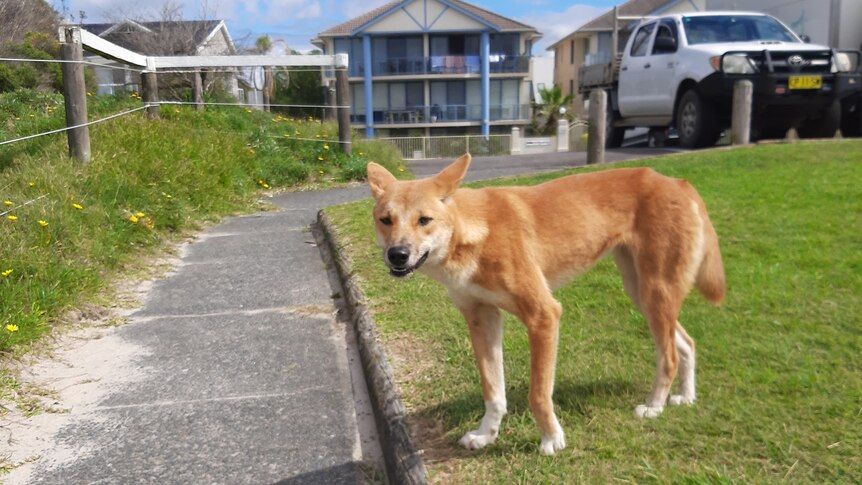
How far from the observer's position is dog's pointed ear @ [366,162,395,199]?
3.38 m

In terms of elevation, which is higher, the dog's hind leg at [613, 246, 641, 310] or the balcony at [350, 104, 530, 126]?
the balcony at [350, 104, 530, 126]

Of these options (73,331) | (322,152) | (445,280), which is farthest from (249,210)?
(445,280)

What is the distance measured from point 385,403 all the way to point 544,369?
3.03 ft

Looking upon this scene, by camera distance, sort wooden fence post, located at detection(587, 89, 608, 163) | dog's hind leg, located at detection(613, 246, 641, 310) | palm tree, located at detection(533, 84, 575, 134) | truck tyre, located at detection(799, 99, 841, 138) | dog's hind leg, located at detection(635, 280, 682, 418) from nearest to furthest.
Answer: dog's hind leg, located at detection(635, 280, 682, 418) < dog's hind leg, located at detection(613, 246, 641, 310) < wooden fence post, located at detection(587, 89, 608, 163) < truck tyre, located at detection(799, 99, 841, 138) < palm tree, located at detection(533, 84, 575, 134)

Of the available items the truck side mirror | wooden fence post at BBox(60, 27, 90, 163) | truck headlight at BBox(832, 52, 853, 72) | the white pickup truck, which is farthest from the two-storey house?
wooden fence post at BBox(60, 27, 90, 163)

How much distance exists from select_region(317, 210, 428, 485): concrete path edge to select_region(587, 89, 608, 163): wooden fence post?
668cm

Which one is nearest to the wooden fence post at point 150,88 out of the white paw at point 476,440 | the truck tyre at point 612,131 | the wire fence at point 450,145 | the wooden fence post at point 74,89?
the wooden fence post at point 74,89

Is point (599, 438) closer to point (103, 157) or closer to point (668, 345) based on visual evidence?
point (668, 345)

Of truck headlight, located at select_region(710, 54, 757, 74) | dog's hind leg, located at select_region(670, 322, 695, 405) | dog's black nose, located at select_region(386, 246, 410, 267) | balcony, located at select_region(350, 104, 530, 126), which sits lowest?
dog's hind leg, located at select_region(670, 322, 695, 405)

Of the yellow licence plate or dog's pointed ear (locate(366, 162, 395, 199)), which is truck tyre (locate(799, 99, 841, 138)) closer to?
the yellow licence plate

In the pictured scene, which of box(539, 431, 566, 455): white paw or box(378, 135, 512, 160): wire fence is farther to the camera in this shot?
box(378, 135, 512, 160): wire fence

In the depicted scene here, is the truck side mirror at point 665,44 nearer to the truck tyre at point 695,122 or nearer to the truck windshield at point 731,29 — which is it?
the truck windshield at point 731,29

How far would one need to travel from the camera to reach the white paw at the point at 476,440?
3.15m

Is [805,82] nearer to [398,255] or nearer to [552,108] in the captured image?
[398,255]
